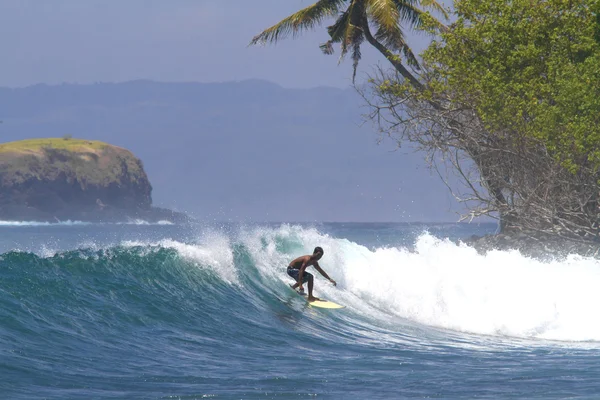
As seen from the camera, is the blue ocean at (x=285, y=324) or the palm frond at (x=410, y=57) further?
the palm frond at (x=410, y=57)

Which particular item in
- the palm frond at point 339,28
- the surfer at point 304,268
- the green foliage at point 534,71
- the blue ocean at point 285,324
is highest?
the palm frond at point 339,28

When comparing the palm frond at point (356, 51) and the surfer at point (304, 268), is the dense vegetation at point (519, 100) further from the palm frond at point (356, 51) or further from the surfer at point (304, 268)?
the surfer at point (304, 268)

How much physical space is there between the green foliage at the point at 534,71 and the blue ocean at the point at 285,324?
173 inches

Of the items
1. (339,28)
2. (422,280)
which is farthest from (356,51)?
(422,280)

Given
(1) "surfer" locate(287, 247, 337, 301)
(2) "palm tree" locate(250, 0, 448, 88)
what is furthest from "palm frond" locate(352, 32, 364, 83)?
(1) "surfer" locate(287, 247, 337, 301)

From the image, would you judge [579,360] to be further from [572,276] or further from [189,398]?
[572,276]

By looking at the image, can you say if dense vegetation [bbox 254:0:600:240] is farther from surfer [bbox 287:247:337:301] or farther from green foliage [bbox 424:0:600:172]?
surfer [bbox 287:247:337:301]

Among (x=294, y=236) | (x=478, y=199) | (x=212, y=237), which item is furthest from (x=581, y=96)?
(x=212, y=237)

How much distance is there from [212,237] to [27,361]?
12.4 m

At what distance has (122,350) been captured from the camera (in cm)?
1382

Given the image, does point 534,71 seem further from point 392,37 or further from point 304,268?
point 304,268

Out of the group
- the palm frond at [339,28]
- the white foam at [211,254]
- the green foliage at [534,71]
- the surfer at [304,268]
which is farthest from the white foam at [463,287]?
the palm frond at [339,28]

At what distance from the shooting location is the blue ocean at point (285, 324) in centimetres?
1188

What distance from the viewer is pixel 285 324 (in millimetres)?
17859
